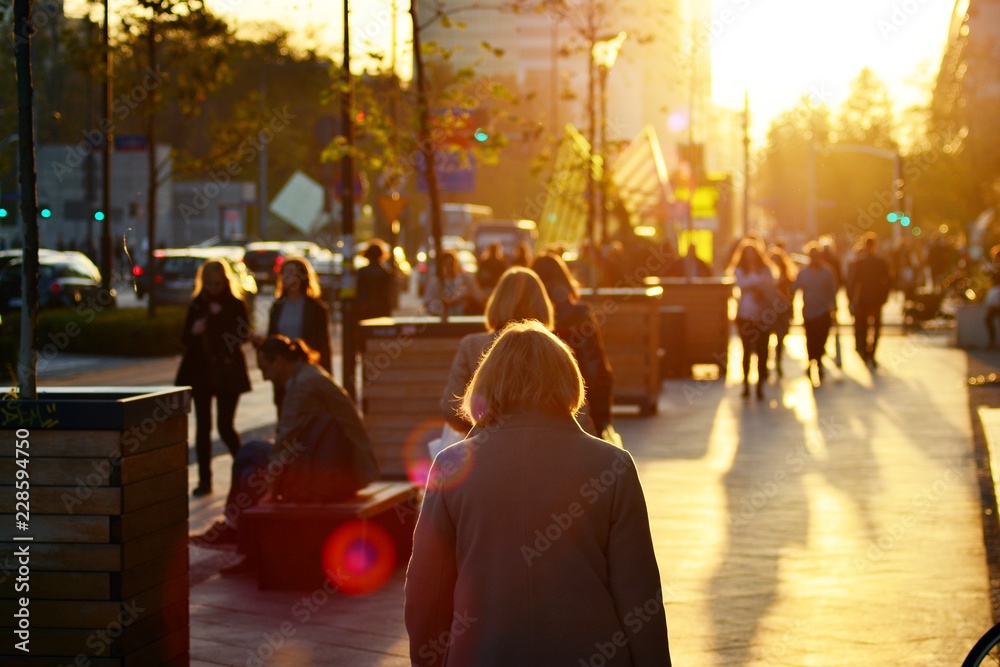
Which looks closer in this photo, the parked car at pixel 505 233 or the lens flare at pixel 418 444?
the lens flare at pixel 418 444

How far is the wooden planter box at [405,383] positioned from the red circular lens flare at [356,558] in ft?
10.8

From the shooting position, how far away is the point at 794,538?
9336 millimetres

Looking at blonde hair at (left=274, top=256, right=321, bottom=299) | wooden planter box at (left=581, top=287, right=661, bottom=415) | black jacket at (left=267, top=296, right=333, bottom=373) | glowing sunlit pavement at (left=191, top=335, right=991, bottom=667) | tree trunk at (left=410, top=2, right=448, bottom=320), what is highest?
tree trunk at (left=410, top=2, right=448, bottom=320)

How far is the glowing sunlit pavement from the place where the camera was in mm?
6832

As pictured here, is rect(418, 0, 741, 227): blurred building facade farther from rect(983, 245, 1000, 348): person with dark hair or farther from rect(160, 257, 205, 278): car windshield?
rect(160, 257, 205, 278): car windshield

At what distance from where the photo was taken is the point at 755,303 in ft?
59.6

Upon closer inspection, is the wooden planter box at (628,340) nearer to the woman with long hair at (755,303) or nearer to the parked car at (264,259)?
the woman with long hair at (755,303)

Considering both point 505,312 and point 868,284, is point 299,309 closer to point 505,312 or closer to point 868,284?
point 505,312

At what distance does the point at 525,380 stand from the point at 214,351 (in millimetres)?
8134

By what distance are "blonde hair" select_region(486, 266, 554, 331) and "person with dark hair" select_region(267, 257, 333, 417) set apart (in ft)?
14.2

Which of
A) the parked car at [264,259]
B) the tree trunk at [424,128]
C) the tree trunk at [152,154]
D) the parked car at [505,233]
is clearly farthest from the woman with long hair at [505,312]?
the parked car at [505,233]

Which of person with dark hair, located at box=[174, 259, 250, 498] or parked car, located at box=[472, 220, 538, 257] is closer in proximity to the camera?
person with dark hair, located at box=[174, 259, 250, 498]

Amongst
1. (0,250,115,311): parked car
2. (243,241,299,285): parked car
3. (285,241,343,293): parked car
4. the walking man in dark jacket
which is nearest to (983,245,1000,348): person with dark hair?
the walking man in dark jacket

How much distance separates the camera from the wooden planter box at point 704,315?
2239cm
